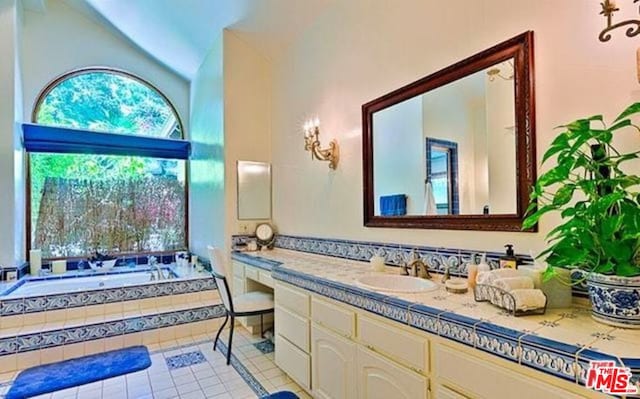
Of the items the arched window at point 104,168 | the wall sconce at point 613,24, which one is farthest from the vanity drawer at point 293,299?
the arched window at point 104,168

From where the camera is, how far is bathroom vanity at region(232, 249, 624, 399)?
1.04 meters

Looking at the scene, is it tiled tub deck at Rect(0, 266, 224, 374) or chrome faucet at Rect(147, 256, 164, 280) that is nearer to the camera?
tiled tub deck at Rect(0, 266, 224, 374)

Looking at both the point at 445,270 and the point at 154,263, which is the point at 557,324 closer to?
the point at 445,270

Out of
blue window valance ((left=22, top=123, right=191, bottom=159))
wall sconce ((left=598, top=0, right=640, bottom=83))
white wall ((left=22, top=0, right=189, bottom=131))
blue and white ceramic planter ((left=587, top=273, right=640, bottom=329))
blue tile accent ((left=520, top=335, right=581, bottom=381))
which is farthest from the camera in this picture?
white wall ((left=22, top=0, right=189, bottom=131))

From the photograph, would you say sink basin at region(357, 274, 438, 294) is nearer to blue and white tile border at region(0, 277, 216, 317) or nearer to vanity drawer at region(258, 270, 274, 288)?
vanity drawer at region(258, 270, 274, 288)

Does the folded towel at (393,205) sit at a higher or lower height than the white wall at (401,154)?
lower

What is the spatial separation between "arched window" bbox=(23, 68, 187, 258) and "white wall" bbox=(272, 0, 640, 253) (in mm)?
2114

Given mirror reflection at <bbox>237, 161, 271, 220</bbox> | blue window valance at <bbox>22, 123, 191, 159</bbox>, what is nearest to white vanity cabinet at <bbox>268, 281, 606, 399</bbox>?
mirror reflection at <bbox>237, 161, 271, 220</bbox>

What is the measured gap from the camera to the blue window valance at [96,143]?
405cm

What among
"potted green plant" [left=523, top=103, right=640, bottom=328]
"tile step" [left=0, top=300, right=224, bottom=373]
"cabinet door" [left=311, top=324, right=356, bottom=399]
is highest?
"potted green plant" [left=523, top=103, right=640, bottom=328]

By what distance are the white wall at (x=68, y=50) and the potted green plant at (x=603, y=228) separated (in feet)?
17.4

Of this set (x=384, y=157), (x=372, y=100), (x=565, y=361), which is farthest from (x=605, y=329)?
(x=372, y=100)

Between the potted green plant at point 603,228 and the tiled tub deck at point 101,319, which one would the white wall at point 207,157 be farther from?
the potted green plant at point 603,228

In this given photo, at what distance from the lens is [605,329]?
1.10 m
